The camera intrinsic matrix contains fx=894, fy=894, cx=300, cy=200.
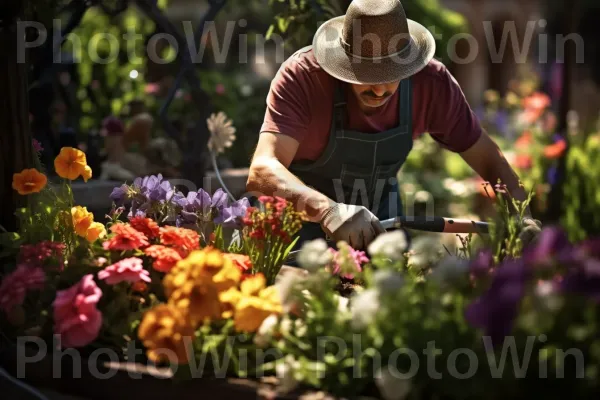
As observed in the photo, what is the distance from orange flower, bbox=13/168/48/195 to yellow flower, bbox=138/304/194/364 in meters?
0.76

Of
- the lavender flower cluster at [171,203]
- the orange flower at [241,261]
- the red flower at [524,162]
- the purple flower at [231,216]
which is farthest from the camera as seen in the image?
the red flower at [524,162]

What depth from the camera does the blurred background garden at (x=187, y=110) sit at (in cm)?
414

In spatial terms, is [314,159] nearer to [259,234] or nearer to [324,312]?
[259,234]

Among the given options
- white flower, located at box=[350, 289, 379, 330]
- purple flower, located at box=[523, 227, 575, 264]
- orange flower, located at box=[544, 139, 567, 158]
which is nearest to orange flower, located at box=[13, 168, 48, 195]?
white flower, located at box=[350, 289, 379, 330]

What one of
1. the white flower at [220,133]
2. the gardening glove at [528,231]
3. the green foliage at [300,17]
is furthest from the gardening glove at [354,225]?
the green foliage at [300,17]

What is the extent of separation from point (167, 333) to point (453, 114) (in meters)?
1.71

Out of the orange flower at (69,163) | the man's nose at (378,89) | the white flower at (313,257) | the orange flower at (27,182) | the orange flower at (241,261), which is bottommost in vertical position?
the orange flower at (241,261)

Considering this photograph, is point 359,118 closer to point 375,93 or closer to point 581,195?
point 375,93

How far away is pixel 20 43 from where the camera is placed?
108 inches

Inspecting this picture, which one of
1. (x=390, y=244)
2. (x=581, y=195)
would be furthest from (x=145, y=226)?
(x=581, y=195)

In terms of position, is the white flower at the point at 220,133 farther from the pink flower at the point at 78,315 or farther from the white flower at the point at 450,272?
the white flower at the point at 450,272

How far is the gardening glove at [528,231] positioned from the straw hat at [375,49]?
0.63 m

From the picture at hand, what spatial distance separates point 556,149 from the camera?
20.8ft

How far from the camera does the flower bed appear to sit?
172cm
